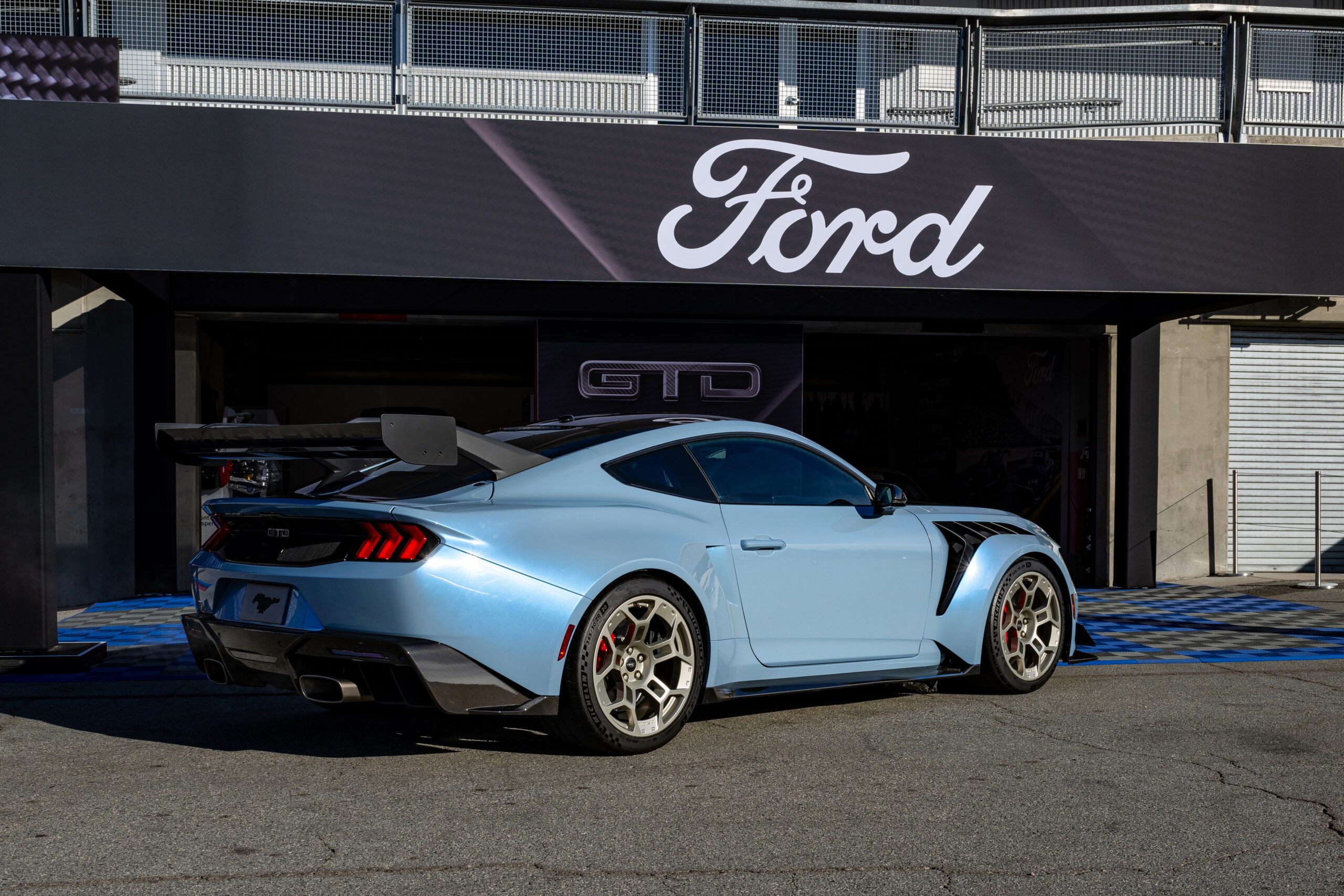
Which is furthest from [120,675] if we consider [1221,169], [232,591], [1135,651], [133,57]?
[1221,169]

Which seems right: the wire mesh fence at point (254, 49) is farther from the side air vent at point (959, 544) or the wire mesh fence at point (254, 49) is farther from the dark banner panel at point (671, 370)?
the side air vent at point (959, 544)

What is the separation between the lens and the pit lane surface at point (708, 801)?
11.5ft

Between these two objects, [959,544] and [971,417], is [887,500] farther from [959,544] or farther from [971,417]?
[971,417]

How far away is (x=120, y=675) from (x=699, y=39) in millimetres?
6470

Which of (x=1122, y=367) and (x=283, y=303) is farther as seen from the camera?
(x=1122, y=367)

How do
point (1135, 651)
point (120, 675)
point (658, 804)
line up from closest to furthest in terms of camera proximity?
point (658, 804)
point (120, 675)
point (1135, 651)

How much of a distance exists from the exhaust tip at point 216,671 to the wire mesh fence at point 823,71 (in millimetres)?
6778

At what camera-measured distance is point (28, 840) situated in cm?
385

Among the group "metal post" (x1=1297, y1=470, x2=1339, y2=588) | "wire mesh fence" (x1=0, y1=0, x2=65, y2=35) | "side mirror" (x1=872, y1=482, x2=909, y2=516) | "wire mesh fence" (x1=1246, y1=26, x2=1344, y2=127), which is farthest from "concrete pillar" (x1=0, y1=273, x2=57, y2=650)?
"metal post" (x1=1297, y1=470, x2=1339, y2=588)

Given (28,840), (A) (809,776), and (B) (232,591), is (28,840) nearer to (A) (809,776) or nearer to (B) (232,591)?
(B) (232,591)

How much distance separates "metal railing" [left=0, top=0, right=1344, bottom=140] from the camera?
10148 mm

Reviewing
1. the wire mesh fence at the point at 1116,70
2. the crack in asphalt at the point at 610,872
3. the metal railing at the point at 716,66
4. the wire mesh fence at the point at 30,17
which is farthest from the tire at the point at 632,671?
the wire mesh fence at the point at 30,17

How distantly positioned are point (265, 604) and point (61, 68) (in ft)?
21.7

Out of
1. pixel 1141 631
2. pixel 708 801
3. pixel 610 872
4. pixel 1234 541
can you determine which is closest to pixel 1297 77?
pixel 1234 541
